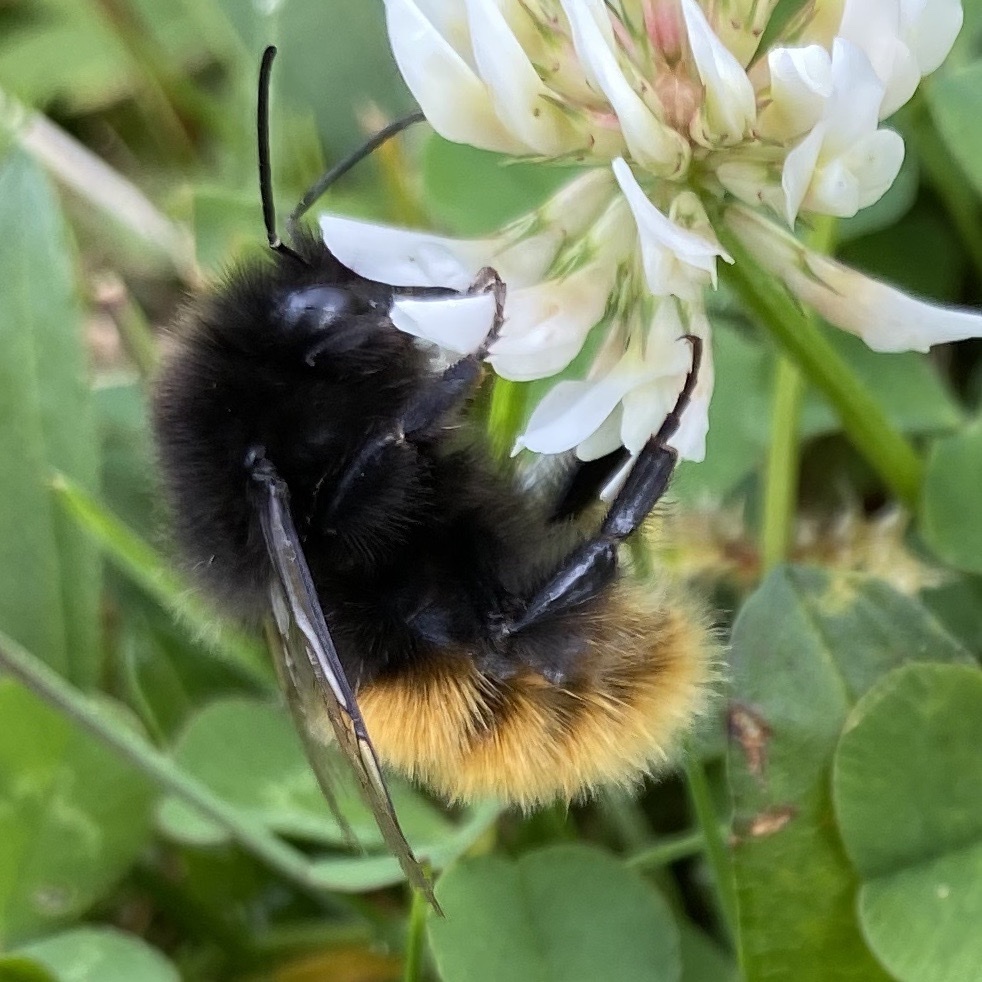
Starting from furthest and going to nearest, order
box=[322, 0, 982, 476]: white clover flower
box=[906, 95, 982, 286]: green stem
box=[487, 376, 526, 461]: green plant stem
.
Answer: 1. box=[906, 95, 982, 286]: green stem
2. box=[487, 376, 526, 461]: green plant stem
3. box=[322, 0, 982, 476]: white clover flower

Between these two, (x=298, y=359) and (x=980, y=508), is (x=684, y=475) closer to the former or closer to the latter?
(x=980, y=508)

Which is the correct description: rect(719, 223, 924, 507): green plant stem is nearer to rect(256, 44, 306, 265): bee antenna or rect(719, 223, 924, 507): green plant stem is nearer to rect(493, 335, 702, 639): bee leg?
rect(493, 335, 702, 639): bee leg

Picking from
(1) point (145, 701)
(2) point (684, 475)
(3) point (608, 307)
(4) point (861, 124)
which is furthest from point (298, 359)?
(1) point (145, 701)

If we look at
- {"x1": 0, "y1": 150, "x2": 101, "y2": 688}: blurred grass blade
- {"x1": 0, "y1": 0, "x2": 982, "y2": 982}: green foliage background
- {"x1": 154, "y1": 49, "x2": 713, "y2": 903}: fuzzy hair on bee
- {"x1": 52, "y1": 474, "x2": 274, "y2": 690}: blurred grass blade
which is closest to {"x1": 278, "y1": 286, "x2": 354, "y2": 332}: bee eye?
{"x1": 154, "y1": 49, "x2": 713, "y2": 903}: fuzzy hair on bee

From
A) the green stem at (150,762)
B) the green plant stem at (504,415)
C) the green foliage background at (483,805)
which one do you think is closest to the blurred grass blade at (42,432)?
the green foliage background at (483,805)

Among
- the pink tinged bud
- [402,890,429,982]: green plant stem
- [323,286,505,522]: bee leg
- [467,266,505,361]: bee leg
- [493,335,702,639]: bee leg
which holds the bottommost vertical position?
[402,890,429,982]: green plant stem

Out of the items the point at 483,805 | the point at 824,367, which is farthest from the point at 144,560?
the point at 824,367

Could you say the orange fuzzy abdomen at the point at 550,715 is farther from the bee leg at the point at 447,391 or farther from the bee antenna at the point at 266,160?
the bee antenna at the point at 266,160
